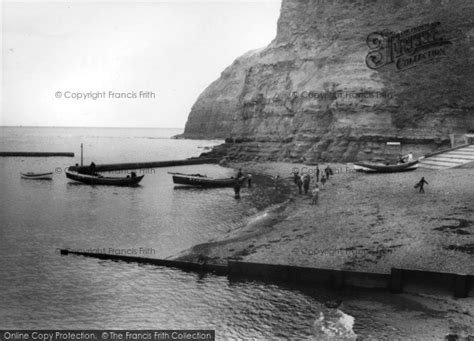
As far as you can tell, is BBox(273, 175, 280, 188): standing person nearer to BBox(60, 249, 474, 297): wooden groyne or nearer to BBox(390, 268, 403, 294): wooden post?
BBox(60, 249, 474, 297): wooden groyne

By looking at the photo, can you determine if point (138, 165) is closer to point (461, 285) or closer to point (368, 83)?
point (368, 83)

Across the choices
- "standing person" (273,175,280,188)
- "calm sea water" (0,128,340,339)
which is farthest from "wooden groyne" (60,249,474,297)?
"standing person" (273,175,280,188)

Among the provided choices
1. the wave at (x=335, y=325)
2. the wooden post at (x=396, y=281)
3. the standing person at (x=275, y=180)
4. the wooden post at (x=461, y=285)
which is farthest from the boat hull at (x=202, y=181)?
the wooden post at (x=461, y=285)

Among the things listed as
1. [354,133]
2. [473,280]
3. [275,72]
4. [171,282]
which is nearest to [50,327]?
[171,282]

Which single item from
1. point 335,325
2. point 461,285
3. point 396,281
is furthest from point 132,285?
point 461,285

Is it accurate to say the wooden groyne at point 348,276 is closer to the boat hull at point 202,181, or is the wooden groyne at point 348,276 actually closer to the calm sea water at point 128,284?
the calm sea water at point 128,284
